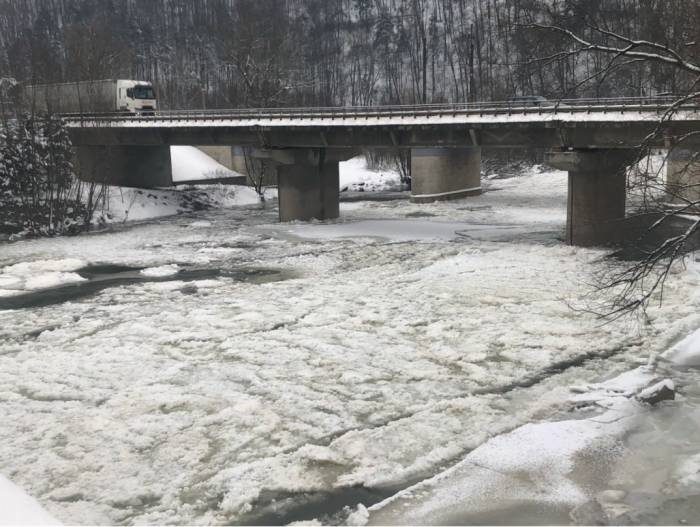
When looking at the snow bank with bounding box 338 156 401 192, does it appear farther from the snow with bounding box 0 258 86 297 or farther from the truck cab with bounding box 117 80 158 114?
the snow with bounding box 0 258 86 297

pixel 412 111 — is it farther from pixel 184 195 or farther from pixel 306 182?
pixel 184 195

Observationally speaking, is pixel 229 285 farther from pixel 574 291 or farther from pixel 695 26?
pixel 695 26

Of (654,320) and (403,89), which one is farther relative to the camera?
(403,89)

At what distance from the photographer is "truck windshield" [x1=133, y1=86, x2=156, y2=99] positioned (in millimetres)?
49469

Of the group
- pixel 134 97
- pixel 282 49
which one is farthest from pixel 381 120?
pixel 282 49

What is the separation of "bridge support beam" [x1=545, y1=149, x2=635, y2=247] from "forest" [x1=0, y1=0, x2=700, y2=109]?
3825 cm

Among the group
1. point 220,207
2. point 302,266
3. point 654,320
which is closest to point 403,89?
point 220,207

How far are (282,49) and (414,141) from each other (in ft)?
182

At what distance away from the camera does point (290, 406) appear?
41.4 ft

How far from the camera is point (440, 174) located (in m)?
50.5

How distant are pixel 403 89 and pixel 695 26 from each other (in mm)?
93485

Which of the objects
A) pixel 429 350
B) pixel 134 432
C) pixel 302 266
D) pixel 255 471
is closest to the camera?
pixel 255 471

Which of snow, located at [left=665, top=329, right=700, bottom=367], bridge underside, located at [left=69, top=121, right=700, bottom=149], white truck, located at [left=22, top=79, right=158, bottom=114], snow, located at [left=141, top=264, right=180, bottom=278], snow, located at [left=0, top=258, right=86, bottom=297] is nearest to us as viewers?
snow, located at [left=665, top=329, right=700, bottom=367]

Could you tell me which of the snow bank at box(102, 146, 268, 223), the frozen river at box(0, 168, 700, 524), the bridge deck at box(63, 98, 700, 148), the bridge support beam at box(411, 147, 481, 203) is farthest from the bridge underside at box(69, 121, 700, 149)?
the bridge support beam at box(411, 147, 481, 203)
